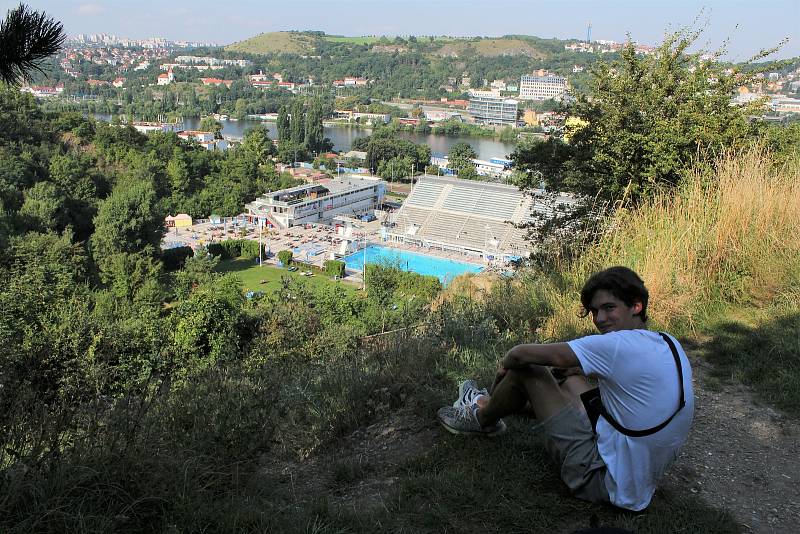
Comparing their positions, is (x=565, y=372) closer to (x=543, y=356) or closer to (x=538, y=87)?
(x=543, y=356)

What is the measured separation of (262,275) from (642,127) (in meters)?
16.2

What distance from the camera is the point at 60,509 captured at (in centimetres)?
132

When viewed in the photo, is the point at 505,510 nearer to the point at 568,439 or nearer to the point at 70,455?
the point at 568,439

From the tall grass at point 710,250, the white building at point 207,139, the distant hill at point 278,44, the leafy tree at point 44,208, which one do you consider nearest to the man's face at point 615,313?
the tall grass at point 710,250

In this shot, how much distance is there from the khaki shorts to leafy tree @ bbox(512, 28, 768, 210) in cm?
284

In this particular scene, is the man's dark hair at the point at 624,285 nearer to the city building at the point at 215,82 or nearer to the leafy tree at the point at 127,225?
the leafy tree at the point at 127,225

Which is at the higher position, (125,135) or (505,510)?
(505,510)

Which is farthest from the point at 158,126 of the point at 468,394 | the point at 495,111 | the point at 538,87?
the point at 468,394

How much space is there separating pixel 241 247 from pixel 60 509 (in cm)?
2109

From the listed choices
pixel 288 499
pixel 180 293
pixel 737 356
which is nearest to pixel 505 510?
pixel 288 499

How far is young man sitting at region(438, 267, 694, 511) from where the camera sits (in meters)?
1.47

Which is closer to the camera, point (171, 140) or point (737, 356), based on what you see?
point (737, 356)

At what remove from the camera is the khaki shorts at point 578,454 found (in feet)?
5.06

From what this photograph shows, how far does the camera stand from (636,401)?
4.83 feet
